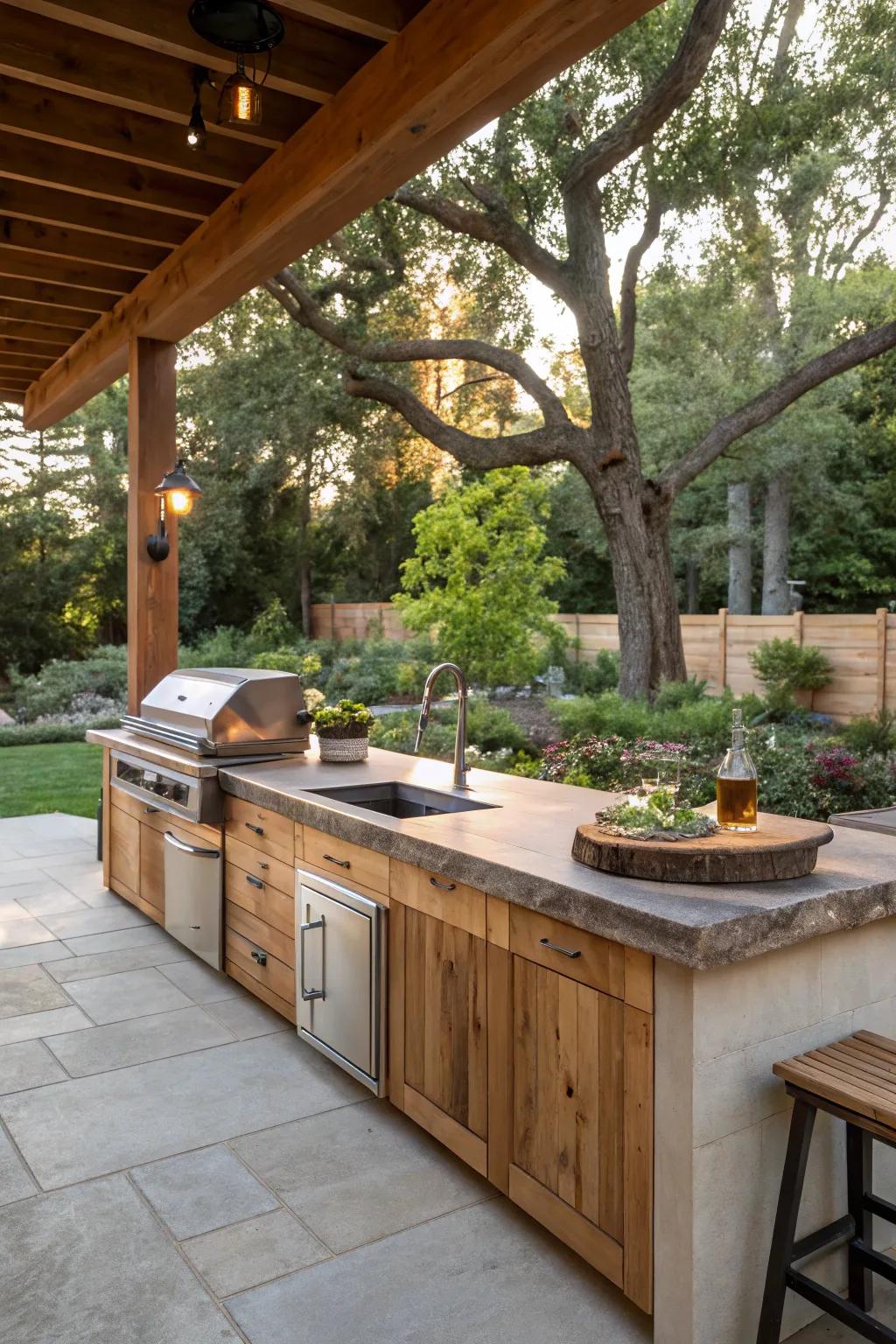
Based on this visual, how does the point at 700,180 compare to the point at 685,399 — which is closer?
the point at 700,180

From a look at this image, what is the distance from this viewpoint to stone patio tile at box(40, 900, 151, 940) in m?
4.28

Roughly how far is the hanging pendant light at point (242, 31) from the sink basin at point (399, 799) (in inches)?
76.1

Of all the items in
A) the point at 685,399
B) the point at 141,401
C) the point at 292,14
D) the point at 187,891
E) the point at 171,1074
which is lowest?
the point at 171,1074

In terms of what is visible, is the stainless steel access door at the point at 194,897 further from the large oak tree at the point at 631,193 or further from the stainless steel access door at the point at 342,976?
the large oak tree at the point at 631,193

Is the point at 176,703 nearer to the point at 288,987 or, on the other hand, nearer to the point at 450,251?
the point at 288,987

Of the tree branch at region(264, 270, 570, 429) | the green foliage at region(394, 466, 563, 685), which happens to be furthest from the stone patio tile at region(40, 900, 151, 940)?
the green foliage at region(394, 466, 563, 685)

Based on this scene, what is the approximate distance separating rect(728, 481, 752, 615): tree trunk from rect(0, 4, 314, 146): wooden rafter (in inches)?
510

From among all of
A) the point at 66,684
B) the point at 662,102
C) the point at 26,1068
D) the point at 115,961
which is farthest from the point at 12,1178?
the point at 66,684

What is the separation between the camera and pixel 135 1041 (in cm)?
314

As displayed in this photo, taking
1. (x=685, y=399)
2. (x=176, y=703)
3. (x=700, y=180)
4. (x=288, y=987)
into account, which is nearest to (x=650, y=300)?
(x=685, y=399)

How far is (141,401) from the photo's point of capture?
4676 millimetres

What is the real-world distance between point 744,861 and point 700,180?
27.0ft

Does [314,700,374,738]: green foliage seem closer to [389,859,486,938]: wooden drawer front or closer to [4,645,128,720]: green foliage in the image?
[389,859,486,938]: wooden drawer front

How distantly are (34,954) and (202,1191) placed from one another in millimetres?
2010
